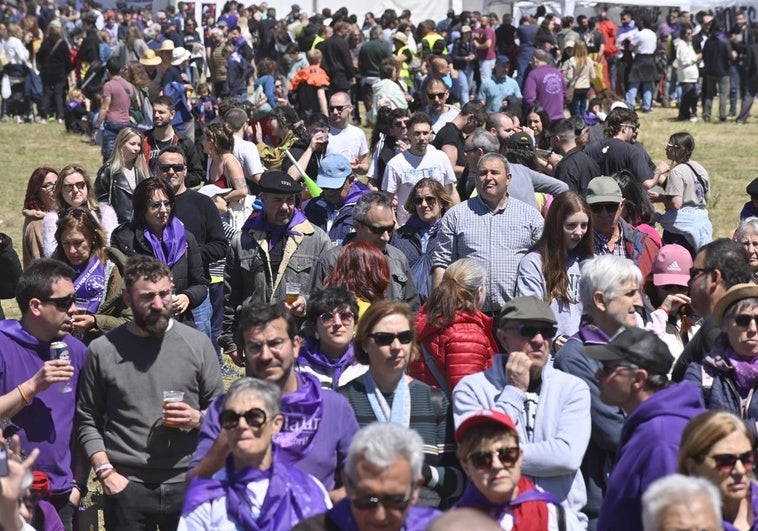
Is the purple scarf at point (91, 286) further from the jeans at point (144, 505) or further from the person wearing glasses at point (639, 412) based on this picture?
the person wearing glasses at point (639, 412)

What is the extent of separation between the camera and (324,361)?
5758mm

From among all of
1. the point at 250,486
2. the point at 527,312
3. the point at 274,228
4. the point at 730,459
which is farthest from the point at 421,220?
the point at 730,459

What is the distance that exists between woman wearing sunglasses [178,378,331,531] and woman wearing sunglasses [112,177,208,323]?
302 centimetres

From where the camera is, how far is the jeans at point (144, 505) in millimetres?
5383

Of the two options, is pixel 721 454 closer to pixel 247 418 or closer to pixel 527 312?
pixel 527 312

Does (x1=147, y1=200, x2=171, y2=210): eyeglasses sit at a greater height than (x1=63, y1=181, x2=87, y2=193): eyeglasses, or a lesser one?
greater

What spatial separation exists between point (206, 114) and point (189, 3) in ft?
→ 47.7

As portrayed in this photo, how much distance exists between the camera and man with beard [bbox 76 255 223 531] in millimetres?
5375

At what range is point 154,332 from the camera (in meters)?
5.44

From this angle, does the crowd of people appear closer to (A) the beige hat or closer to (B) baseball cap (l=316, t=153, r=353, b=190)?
(B) baseball cap (l=316, t=153, r=353, b=190)

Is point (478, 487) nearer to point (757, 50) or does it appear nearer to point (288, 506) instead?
point (288, 506)

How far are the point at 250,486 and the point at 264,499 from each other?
0.07 m

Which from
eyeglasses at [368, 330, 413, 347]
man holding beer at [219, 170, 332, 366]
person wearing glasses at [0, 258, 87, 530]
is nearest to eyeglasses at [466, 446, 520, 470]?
eyeglasses at [368, 330, 413, 347]

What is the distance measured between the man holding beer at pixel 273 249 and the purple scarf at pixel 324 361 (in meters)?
1.49
